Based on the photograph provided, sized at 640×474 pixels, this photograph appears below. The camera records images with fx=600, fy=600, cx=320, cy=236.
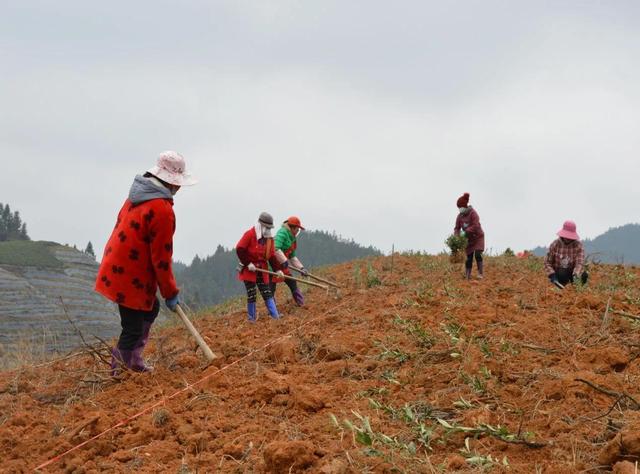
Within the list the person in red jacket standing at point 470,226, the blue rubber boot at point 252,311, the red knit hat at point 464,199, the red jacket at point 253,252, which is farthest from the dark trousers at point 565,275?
the blue rubber boot at point 252,311

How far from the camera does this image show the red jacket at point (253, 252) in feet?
25.9

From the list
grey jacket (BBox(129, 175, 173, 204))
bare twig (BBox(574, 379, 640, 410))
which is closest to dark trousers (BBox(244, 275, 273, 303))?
grey jacket (BBox(129, 175, 173, 204))

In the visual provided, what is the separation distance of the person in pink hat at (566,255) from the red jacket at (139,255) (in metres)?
5.68

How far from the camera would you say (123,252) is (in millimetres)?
4535

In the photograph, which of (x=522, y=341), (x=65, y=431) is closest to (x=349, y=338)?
(x=522, y=341)

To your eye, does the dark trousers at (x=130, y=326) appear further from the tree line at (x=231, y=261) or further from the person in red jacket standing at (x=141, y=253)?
the tree line at (x=231, y=261)

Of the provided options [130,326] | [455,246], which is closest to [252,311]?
[130,326]

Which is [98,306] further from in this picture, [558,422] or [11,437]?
[558,422]

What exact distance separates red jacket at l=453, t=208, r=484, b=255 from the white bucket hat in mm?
6324

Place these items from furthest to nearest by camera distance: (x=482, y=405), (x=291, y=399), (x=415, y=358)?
(x=415, y=358), (x=291, y=399), (x=482, y=405)

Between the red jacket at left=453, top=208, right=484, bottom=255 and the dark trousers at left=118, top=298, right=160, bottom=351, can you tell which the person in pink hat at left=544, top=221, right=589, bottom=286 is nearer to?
the red jacket at left=453, top=208, right=484, bottom=255

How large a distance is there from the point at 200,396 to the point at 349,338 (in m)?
1.45

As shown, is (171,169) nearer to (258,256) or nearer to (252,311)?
(258,256)

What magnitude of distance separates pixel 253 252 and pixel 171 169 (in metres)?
3.33
